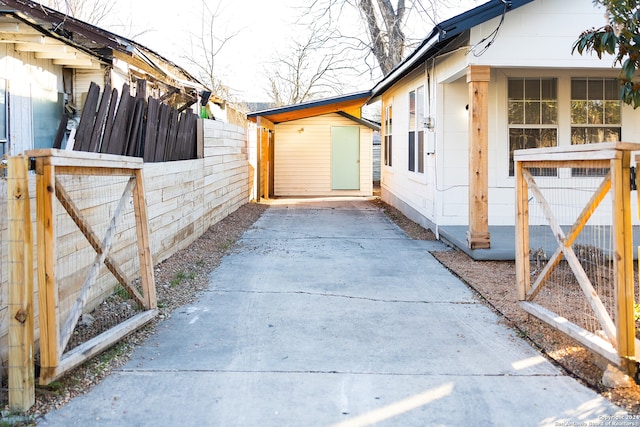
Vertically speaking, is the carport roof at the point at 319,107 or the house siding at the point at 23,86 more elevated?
the carport roof at the point at 319,107

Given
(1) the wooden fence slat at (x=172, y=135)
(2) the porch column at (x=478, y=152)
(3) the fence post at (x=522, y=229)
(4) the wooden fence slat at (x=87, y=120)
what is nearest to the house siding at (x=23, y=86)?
(1) the wooden fence slat at (x=172, y=135)

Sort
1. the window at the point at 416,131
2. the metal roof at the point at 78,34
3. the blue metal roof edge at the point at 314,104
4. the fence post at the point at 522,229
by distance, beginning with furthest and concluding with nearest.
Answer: the blue metal roof edge at the point at 314,104
the window at the point at 416,131
the metal roof at the point at 78,34
the fence post at the point at 522,229

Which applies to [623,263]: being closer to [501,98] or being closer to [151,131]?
[151,131]

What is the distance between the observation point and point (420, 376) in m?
3.98

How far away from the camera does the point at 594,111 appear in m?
9.80

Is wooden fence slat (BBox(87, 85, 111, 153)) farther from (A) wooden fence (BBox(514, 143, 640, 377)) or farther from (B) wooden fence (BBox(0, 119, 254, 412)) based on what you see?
(A) wooden fence (BBox(514, 143, 640, 377))

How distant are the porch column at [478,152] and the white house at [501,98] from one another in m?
0.01

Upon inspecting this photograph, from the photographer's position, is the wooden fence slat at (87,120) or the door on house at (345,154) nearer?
the wooden fence slat at (87,120)

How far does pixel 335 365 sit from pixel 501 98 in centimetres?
683

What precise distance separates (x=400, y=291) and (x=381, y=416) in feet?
10.1

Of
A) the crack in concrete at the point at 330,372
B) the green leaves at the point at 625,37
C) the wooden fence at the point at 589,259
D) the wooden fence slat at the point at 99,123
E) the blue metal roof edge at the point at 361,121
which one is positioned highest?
the blue metal roof edge at the point at 361,121

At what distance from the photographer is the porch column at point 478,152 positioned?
8.00 metres

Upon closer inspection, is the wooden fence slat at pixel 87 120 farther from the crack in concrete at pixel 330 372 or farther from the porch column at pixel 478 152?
the porch column at pixel 478 152

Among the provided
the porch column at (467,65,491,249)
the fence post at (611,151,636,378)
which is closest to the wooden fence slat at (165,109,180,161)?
the porch column at (467,65,491,249)
